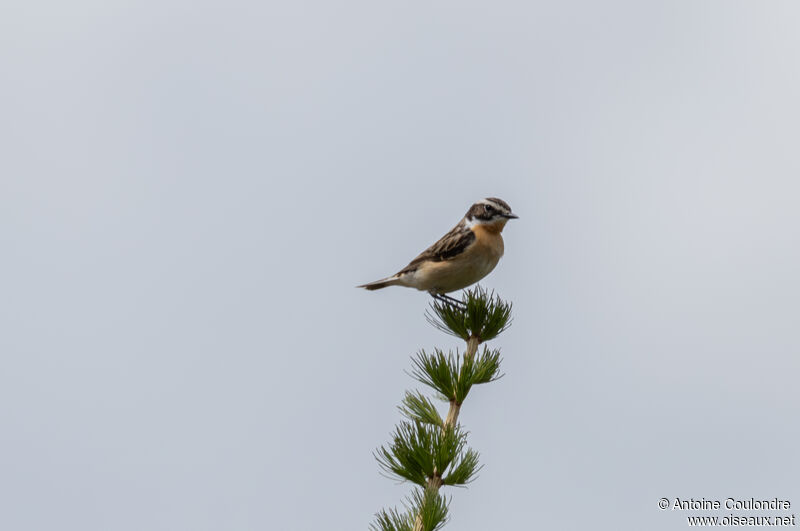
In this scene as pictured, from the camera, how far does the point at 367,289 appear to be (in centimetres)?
1504

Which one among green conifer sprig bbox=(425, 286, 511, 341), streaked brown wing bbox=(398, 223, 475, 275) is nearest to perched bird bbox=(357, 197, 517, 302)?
streaked brown wing bbox=(398, 223, 475, 275)

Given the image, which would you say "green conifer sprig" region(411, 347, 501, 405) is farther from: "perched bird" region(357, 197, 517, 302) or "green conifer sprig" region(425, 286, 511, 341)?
"perched bird" region(357, 197, 517, 302)

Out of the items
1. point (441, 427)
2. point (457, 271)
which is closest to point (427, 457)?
point (441, 427)


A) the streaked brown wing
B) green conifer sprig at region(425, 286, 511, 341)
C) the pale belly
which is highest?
the streaked brown wing

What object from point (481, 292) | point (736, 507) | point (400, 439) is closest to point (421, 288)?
point (481, 292)

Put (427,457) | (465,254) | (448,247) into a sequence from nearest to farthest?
(427,457)
(465,254)
(448,247)

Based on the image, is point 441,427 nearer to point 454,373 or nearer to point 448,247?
point 454,373

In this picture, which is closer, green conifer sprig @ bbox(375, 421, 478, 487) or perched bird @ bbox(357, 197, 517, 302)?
green conifer sprig @ bbox(375, 421, 478, 487)

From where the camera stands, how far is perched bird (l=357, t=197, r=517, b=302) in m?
13.5

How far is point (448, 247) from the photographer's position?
13.6 meters

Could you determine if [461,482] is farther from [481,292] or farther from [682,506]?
[682,506]

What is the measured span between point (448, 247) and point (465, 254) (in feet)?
1.00

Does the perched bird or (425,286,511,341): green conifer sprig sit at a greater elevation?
the perched bird

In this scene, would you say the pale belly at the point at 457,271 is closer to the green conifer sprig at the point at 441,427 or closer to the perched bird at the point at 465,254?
the perched bird at the point at 465,254
